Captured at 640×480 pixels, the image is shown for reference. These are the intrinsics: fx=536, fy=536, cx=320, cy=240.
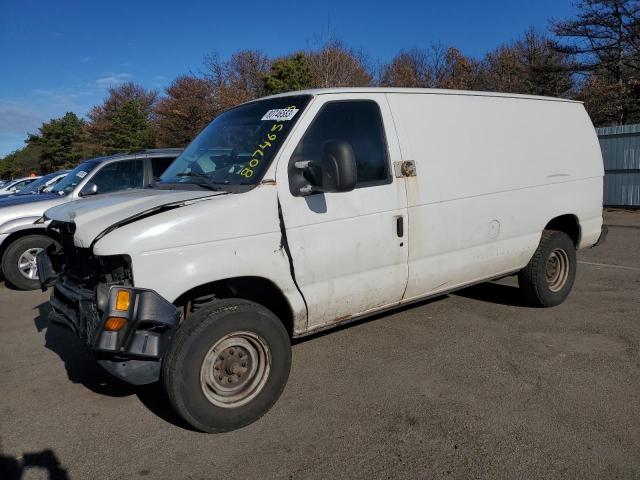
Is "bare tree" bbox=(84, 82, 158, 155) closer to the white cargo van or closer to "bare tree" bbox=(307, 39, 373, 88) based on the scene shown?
"bare tree" bbox=(307, 39, 373, 88)

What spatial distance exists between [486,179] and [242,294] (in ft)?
7.97

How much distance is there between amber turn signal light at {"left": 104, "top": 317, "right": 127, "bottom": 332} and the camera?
301 cm

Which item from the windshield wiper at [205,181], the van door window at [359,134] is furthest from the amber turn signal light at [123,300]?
the van door window at [359,134]

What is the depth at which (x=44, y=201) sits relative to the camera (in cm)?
802

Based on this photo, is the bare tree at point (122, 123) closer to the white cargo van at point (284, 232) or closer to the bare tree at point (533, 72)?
the bare tree at point (533, 72)

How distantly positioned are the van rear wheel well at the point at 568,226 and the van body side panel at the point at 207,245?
11.1 feet

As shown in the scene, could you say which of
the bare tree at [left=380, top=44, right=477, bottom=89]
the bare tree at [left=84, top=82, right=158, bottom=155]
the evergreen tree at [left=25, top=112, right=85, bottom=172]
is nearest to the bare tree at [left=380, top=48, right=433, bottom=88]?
the bare tree at [left=380, top=44, right=477, bottom=89]

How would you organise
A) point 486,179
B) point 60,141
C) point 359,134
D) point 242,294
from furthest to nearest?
1. point 60,141
2. point 486,179
3. point 359,134
4. point 242,294

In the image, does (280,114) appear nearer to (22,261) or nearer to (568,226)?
(568,226)

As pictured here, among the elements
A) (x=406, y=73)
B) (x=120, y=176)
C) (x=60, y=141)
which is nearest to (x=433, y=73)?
(x=406, y=73)

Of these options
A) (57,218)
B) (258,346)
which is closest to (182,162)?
(57,218)

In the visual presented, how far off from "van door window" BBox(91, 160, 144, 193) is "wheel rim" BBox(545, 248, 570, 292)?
595cm

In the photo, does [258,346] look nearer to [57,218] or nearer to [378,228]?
[378,228]

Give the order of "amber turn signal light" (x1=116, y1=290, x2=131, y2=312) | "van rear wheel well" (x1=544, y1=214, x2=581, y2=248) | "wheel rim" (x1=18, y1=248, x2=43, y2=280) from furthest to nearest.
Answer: "wheel rim" (x1=18, y1=248, x2=43, y2=280)
"van rear wheel well" (x1=544, y1=214, x2=581, y2=248)
"amber turn signal light" (x1=116, y1=290, x2=131, y2=312)
